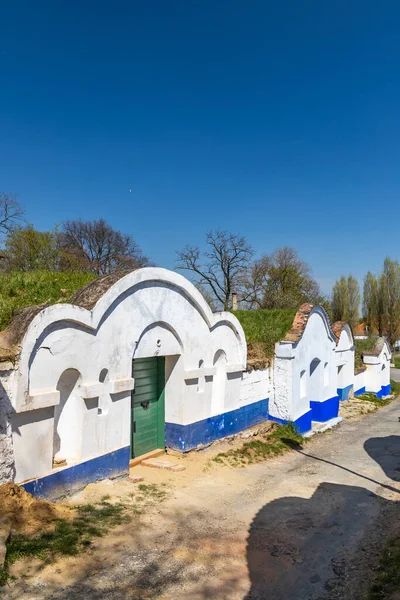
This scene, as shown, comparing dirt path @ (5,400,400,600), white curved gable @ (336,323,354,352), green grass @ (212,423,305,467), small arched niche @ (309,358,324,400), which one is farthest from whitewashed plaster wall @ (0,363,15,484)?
white curved gable @ (336,323,354,352)

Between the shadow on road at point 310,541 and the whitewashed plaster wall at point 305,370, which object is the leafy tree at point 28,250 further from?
the shadow on road at point 310,541

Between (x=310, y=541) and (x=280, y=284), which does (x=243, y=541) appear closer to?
(x=310, y=541)

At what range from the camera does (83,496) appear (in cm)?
758

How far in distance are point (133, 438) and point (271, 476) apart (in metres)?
3.06

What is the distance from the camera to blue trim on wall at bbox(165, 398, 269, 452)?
34.4ft

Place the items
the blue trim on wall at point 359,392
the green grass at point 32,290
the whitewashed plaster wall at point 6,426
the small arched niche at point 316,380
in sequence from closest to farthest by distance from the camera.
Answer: the whitewashed plaster wall at point 6,426
the green grass at point 32,290
the small arched niche at point 316,380
the blue trim on wall at point 359,392

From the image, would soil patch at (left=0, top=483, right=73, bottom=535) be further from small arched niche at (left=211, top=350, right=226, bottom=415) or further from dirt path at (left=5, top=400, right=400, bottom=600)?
small arched niche at (left=211, top=350, right=226, bottom=415)

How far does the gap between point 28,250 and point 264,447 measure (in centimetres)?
1525

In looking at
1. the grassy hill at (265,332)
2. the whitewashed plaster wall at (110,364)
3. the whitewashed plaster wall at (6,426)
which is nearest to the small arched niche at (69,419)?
the whitewashed plaster wall at (110,364)

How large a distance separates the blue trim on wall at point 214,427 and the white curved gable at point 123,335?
1265 mm

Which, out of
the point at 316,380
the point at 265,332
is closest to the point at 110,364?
the point at 265,332

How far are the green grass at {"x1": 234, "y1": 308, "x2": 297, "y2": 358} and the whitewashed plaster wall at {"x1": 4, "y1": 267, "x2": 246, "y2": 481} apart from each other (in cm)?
249

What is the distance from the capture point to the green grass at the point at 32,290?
7836 mm

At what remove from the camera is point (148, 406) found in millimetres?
10297
